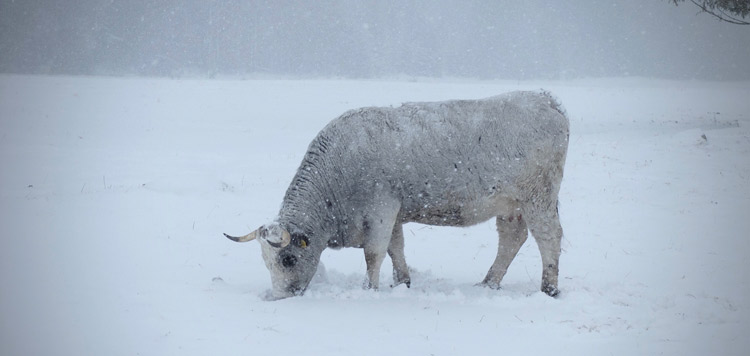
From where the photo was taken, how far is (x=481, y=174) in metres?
8.08

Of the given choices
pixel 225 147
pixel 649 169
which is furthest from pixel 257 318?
pixel 225 147

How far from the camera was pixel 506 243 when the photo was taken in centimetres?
890

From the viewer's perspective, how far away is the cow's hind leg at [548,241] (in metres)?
8.27

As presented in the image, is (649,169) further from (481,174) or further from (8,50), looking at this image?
(8,50)

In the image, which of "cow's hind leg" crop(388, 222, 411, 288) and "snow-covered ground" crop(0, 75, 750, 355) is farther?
"cow's hind leg" crop(388, 222, 411, 288)

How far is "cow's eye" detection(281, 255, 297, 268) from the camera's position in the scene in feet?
25.4

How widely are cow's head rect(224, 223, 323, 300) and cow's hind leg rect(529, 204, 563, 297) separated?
275 centimetres

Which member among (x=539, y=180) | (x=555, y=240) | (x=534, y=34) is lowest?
(x=555, y=240)

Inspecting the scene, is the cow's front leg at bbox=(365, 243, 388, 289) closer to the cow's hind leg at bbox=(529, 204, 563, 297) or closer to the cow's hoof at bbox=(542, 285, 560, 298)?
the cow's hind leg at bbox=(529, 204, 563, 297)

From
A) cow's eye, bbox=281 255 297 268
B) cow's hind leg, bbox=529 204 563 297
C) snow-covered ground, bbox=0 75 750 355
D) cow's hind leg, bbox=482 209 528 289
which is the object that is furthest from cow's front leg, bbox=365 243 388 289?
cow's hind leg, bbox=529 204 563 297

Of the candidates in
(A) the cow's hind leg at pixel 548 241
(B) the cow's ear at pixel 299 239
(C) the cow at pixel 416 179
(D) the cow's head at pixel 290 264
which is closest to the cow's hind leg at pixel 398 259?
(C) the cow at pixel 416 179

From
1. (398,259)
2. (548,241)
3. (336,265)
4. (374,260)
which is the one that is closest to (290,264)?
(374,260)

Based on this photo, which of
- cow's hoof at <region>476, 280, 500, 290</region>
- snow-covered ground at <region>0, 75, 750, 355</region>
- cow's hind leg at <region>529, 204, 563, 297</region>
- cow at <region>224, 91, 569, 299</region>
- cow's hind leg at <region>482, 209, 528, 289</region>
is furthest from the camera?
cow's hind leg at <region>482, 209, 528, 289</region>

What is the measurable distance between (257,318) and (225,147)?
15.5 metres
